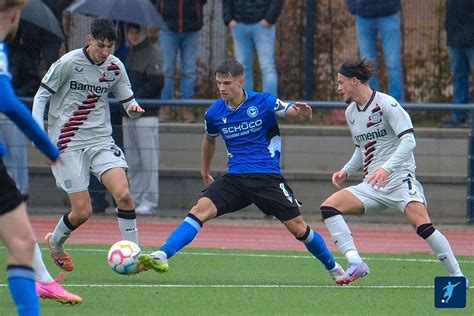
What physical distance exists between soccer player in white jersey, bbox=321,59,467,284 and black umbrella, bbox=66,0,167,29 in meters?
5.33

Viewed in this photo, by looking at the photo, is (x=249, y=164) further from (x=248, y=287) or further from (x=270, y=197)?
(x=248, y=287)

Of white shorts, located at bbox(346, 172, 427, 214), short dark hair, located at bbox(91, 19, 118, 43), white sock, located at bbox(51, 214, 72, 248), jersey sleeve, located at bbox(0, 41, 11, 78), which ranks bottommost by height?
white sock, located at bbox(51, 214, 72, 248)

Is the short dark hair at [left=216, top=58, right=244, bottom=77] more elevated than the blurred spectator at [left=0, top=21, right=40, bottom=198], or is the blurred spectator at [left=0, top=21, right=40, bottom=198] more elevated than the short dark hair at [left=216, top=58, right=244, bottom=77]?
the short dark hair at [left=216, top=58, right=244, bottom=77]

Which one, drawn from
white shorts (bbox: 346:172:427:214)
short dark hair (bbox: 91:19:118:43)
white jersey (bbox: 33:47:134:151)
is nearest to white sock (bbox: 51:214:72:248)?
white jersey (bbox: 33:47:134:151)

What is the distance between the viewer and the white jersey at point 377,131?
1029 centimetres

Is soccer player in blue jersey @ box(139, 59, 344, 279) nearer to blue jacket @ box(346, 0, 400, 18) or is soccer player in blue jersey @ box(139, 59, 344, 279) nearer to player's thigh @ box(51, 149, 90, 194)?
player's thigh @ box(51, 149, 90, 194)

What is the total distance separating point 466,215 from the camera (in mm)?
15367

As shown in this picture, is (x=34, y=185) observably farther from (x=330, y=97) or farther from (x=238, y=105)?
(x=238, y=105)

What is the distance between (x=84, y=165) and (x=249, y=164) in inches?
62.5

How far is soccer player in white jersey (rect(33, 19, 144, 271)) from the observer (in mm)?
10719

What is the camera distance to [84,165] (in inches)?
428

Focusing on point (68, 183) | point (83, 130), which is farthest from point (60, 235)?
point (83, 130)

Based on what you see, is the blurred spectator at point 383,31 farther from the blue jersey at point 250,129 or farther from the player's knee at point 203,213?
the player's knee at point 203,213

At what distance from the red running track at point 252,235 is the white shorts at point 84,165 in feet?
8.92
